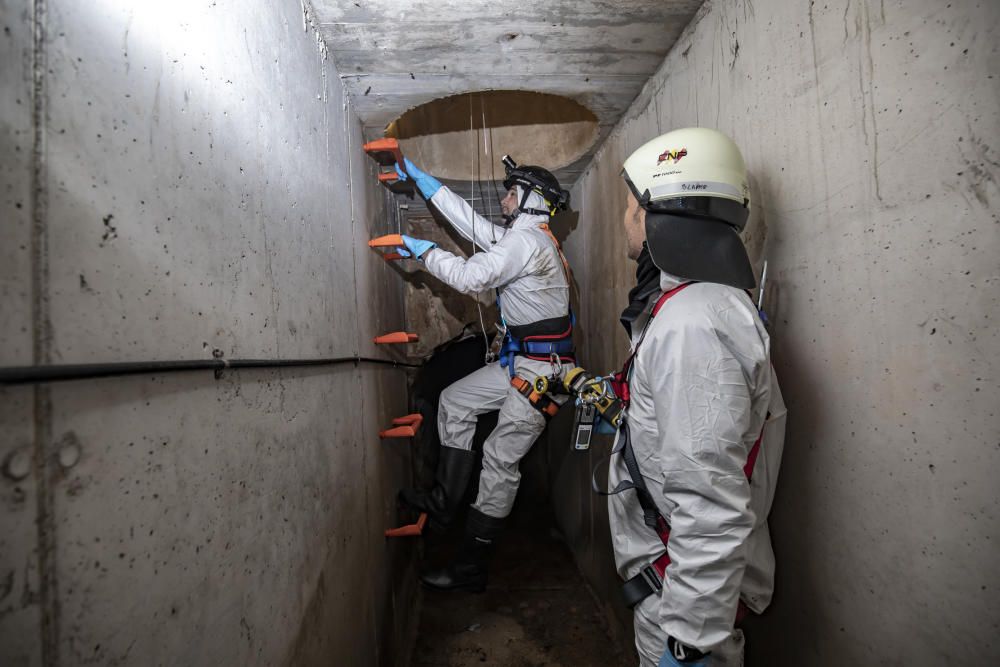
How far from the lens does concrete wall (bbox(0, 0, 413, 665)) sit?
0.49m

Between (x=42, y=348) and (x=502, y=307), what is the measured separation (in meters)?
2.43

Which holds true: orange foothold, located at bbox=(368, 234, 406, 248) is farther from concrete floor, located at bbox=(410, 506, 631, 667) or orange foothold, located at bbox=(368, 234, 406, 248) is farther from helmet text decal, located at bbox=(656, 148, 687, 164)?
concrete floor, located at bbox=(410, 506, 631, 667)

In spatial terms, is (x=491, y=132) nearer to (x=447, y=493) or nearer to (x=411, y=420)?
(x=411, y=420)

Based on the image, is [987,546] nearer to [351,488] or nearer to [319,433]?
[319,433]

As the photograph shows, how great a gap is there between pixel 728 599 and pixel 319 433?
1139 mm

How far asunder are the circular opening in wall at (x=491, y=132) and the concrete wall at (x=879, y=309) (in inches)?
64.6

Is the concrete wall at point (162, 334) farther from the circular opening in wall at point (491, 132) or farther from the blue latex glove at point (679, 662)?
the circular opening in wall at point (491, 132)

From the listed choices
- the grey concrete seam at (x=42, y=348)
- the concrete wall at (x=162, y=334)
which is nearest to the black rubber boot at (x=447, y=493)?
the concrete wall at (x=162, y=334)

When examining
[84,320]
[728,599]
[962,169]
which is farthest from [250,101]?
[728,599]

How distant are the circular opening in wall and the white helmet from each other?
172 cm

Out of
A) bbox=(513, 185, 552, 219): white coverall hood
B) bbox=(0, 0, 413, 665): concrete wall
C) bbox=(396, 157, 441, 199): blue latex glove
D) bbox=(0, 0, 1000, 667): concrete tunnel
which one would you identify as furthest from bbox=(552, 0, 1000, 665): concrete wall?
bbox=(396, 157, 441, 199): blue latex glove

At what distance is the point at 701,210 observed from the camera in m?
1.24

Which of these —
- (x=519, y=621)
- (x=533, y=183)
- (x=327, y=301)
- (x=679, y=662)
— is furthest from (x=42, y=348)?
(x=519, y=621)

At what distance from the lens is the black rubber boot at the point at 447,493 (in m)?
2.74
